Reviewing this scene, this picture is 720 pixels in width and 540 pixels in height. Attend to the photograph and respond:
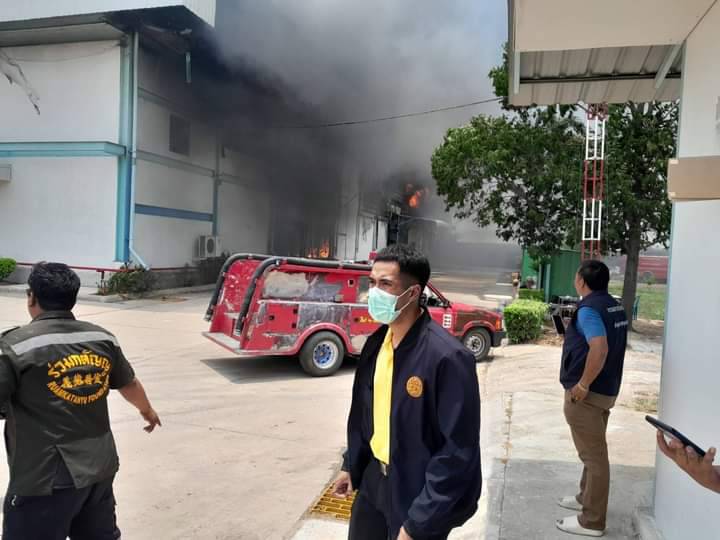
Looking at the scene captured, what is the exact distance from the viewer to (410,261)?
82.7 inches

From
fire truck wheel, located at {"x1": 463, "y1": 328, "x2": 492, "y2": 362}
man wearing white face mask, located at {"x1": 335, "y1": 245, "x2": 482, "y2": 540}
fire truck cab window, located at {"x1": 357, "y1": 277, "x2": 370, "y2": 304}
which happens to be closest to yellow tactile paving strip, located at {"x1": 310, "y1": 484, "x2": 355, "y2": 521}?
man wearing white face mask, located at {"x1": 335, "y1": 245, "x2": 482, "y2": 540}

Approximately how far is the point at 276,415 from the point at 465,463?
423 cm

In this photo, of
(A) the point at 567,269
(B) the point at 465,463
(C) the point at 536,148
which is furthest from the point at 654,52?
(A) the point at 567,269

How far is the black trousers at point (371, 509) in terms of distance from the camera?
6.72 ft

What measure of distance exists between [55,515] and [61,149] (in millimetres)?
16397

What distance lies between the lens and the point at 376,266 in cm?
214

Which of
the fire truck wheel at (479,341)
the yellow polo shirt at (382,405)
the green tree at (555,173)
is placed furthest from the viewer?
the green tree at (555,173)

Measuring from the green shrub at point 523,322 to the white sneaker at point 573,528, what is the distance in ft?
23.1

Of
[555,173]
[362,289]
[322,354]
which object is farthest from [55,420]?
[555,173]

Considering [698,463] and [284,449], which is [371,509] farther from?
[284,449]

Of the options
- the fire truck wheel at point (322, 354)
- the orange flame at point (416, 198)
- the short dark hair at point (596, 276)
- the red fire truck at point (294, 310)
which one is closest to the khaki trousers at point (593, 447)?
the short dark hair at point (596, 276)

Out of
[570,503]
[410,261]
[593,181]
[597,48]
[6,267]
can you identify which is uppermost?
[593,181]

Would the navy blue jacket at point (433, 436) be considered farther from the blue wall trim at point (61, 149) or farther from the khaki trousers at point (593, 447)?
the blue wall trim at point (61, 149)

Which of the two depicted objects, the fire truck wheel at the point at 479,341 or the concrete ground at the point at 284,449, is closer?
the concrete ground at the point at 284,449
